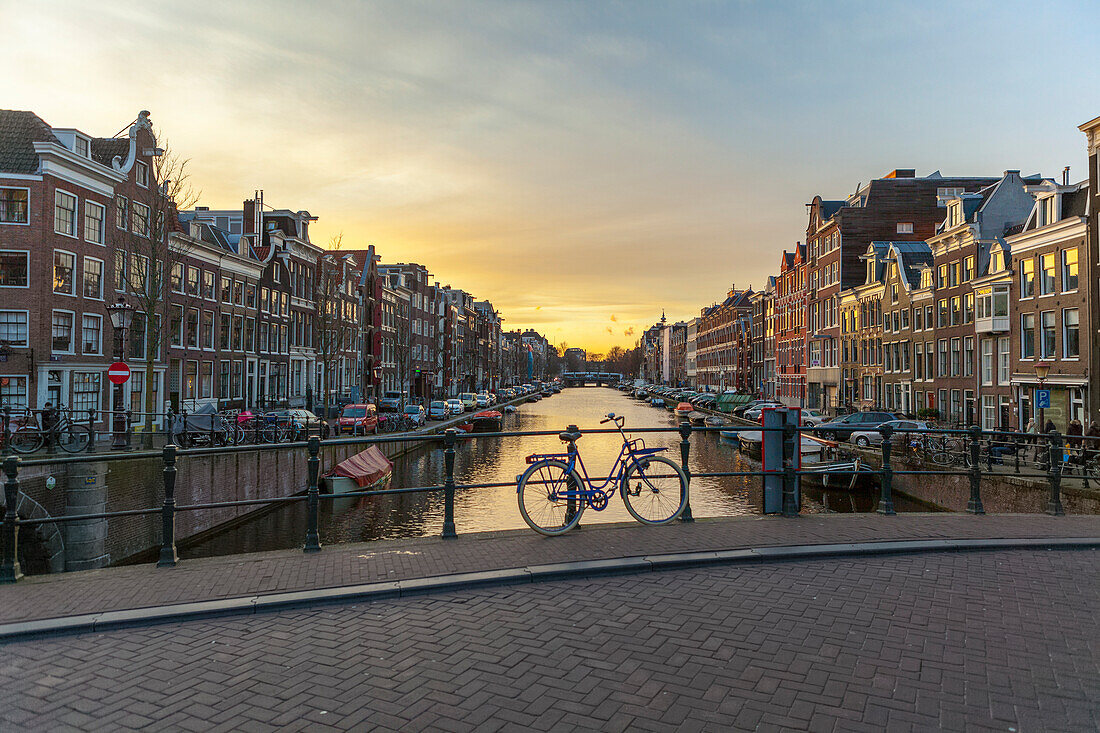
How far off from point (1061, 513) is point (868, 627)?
7.35m

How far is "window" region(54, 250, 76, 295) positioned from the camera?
29.0m

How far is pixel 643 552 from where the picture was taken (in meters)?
7.91

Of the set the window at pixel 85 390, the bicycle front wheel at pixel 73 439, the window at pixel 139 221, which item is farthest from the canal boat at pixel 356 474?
the window at pixel 139 221

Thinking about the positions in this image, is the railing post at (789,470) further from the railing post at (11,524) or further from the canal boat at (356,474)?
the canal boat at (356,474)

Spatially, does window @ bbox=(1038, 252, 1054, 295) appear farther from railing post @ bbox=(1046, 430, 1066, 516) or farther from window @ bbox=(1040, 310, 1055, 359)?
railing post @ bbox=(1046, 430, 1066, 516)

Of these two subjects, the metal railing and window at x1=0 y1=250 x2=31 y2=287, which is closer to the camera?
the metal railing

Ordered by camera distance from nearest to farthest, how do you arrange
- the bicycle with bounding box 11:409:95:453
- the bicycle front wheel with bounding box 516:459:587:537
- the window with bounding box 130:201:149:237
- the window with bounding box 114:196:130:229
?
the bicycle front wheel with bounding box 516:459:587:537, the bicycle with bounding box 11:409:95:453, the window with bounding box 130:201:149:237, the window with bounding box 114:196:130:229

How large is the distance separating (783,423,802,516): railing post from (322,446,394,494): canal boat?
676 inches

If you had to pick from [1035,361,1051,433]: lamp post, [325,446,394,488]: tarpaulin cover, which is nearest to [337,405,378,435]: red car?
[325,446,394,488]: tarpaulin cover

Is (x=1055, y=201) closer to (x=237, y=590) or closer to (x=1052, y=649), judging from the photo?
(x=1052, y=649)

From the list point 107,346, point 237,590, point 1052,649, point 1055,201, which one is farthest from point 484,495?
point 1055,201

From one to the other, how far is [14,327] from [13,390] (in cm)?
252

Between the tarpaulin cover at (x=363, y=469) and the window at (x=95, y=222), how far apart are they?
51.3 feet

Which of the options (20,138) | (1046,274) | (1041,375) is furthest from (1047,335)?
(20,138)
